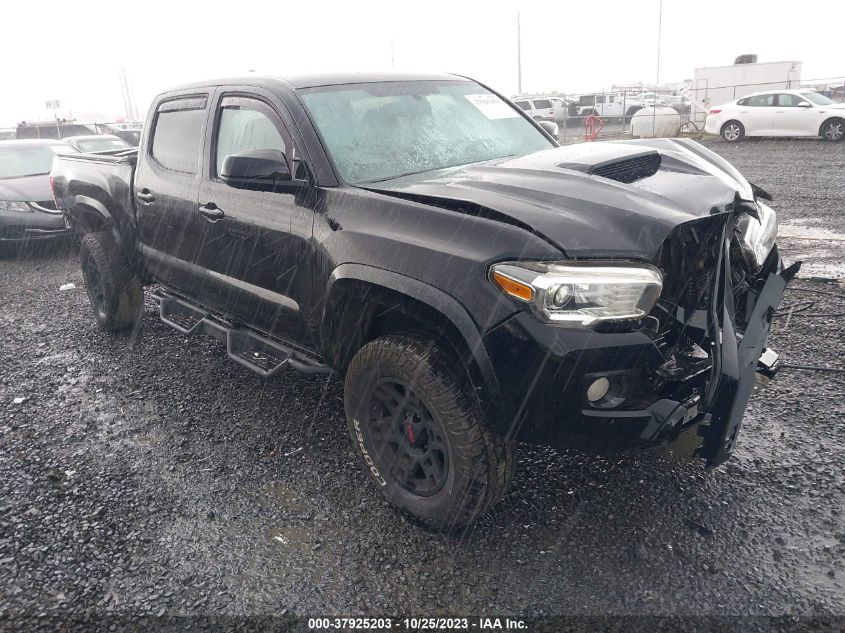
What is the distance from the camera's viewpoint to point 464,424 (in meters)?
2.39

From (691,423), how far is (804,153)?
49.9 ft

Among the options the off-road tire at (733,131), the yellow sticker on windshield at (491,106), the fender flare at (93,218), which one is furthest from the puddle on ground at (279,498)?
the off-road tire at (733,131)

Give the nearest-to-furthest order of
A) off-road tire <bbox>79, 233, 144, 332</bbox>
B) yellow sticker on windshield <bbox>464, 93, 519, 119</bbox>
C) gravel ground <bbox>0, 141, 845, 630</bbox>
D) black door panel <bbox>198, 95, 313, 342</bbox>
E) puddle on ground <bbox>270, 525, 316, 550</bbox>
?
gravel ground <bbox>0, 141, 845, 630</bbox> → puddle on ground <bbox>270, 525, 316, 550</bbox> → black door panel <bbox>198, 95, 313, 342</bbox> → yellow sticker on windshield <bbox>464, 93, 519, 119</bbox> → off-road tire <bbox>79, 233, 144, 332</bbox>

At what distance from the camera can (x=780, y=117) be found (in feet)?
56.7

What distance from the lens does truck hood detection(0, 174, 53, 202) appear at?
823 cm

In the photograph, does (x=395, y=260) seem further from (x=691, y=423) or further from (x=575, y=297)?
(x=691, y=423)

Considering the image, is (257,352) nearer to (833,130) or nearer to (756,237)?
(756,237)

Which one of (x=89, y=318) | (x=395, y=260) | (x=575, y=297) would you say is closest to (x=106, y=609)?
(x=395, y=260)

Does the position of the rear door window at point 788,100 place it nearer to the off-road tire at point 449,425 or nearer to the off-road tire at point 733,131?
the off-road tire at point 733,131

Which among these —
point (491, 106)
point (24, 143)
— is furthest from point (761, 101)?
point (24, 143)

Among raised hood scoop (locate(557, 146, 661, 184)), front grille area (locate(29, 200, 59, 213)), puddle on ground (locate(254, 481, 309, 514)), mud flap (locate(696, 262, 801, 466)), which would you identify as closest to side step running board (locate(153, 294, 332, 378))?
puddle on ground (locate(254, 481, 309, 514))

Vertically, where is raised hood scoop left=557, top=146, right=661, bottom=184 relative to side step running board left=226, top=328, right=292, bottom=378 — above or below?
above

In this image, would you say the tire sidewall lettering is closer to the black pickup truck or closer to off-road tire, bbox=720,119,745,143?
the black pickup truck

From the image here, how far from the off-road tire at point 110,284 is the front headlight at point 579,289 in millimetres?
3585
